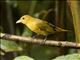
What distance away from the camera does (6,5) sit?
204cm

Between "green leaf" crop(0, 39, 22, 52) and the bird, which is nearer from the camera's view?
"green leaf" crop(0, 39, 22, 52)

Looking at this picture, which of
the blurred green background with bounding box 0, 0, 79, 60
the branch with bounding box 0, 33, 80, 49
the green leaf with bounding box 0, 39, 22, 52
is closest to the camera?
the branch with bounding box 0, 33, 80, 49

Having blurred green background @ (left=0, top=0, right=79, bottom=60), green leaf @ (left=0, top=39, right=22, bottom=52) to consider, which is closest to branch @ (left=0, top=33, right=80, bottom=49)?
green leaf @ (left=0, top=39, right=22, bottom=52)

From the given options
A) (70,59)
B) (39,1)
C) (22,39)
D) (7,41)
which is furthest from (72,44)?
Result: (39,1)

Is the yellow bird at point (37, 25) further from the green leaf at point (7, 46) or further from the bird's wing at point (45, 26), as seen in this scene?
the green leaf at point (7, 46)

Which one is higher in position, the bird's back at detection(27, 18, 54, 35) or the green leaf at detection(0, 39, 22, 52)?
the bird's back at detection(27, 18, 54, 35)

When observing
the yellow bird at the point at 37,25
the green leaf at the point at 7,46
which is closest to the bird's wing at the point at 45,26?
the yellow bird at the point at 37,25

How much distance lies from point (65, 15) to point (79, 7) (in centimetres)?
60

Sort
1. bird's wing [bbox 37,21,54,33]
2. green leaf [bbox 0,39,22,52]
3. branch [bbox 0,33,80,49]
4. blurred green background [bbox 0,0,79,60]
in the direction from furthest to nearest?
blurred green background [bbox 0,0,79,60]
bird's wing [bbox 37,21,54,33]
green leaf [bbox 0,39,22,52]
branch [bbox 0,33,80,49]

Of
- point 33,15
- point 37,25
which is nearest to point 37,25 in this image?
point 37,25

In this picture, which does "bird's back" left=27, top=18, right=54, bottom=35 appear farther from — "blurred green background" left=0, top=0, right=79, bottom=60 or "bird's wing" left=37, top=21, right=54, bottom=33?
"blurred green background" left=0, top=0, right=79, bottom=60

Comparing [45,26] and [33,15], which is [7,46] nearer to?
[45,26]

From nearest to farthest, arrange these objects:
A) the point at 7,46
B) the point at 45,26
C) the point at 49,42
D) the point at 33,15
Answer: the point at 49,42 < the point at 7,46 < the point at 45,26 < the point at 33,15

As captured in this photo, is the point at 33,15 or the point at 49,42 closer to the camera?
the point at 49,42
